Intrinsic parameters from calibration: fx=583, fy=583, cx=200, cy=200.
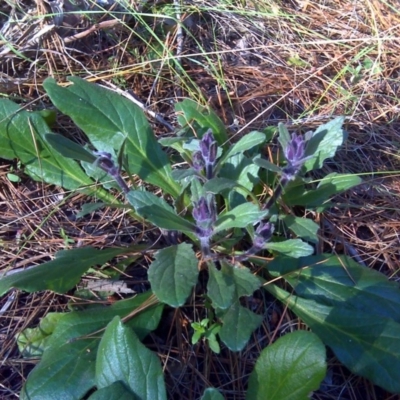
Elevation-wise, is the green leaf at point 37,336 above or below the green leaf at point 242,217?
below

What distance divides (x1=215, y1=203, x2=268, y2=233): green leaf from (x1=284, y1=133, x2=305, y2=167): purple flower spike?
21 centimetres

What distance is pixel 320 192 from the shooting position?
1848 mm

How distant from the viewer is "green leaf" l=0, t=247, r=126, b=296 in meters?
1.54

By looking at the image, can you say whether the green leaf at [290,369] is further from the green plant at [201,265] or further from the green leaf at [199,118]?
the green leaf at [199,118]

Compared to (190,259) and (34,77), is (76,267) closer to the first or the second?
(190,259)

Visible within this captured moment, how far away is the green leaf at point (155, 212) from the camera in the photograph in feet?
5.13

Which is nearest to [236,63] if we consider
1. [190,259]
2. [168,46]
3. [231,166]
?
[168,46]

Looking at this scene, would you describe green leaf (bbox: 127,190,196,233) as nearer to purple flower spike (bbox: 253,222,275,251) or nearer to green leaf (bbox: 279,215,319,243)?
purple flower spike (bbox: 253,222,275,251)

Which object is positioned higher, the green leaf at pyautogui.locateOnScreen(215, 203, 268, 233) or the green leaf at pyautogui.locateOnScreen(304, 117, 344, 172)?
the green leaf at pyautogui.locateOnScreen(304, 117, 344, 172)

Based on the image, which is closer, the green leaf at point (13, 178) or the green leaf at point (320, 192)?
the green leaf at point (320, 192)

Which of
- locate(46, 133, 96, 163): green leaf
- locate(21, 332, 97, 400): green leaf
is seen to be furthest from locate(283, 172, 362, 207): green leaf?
locate(21, 332, 97, 400): green leaf

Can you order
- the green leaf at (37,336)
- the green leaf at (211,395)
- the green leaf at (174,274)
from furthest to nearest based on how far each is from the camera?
the green leaf at (37,336), the green leaf at (174,274), the green leaf at (211,395)

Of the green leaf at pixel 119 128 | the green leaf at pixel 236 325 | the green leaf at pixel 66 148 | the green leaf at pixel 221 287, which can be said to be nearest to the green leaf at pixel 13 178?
the green leaf at pixel 119 128

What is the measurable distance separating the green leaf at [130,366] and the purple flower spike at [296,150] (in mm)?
667
